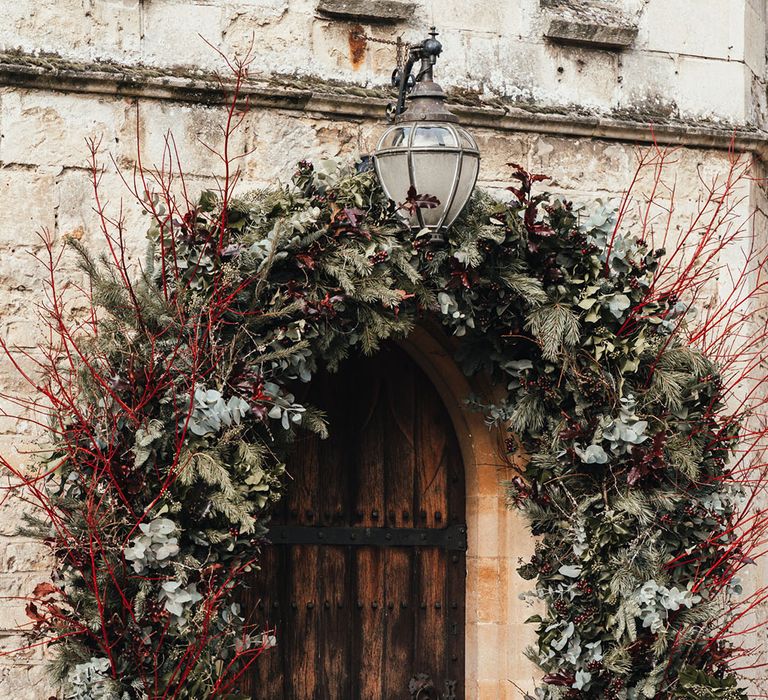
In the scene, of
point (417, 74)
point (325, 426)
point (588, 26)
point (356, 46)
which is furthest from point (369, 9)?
point (325, 426)

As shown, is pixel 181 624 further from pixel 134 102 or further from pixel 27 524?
pixel 134 102

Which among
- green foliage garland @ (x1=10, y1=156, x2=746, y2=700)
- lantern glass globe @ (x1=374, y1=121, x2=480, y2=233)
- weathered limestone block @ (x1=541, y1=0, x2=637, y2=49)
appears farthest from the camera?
weathered limestone block @ (x1=541, y1=0, x2=637, y2=49)

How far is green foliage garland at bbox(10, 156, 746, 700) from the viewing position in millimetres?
4395

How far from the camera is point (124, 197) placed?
5016 mm

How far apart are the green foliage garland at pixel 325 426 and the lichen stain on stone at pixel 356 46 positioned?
59 centimetres

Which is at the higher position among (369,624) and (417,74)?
(417,74)

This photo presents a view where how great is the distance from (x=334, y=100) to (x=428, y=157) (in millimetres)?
722

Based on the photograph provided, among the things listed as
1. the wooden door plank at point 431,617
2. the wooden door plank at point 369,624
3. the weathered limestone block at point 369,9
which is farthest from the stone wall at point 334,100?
the wooden door plank at point 369,624

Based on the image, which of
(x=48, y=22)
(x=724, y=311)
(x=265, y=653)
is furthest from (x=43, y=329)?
(x=724, y=311)

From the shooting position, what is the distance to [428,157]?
4.71 metres

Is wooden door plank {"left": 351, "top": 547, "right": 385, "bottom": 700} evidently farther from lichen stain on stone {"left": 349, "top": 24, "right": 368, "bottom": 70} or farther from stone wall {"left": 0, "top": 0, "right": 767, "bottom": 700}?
lichen stain on stone {"left": 349, "top": 24, "right": 368, "bottom": 70}

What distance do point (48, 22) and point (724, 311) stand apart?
2890mm

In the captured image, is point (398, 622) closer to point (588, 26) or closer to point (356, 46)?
point (356, 46)

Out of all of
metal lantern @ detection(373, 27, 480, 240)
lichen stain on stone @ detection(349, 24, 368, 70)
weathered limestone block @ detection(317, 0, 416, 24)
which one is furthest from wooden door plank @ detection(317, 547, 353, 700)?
weathered limestone block @ detection(317, 0, 416, 24)
